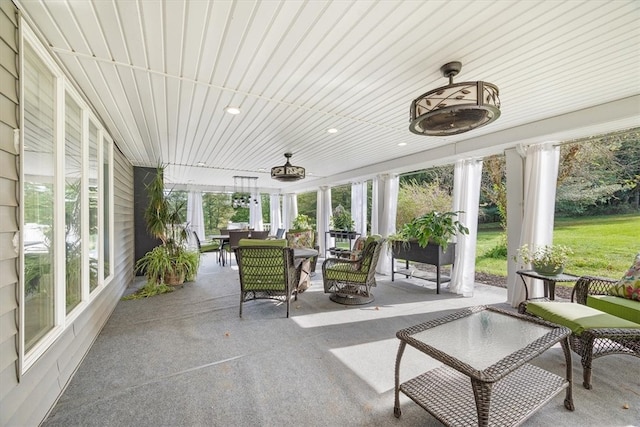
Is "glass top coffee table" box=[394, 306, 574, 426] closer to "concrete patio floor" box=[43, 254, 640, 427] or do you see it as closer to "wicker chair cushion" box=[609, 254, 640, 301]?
"concrete patio floor" box=[43, 254, 640, 427]

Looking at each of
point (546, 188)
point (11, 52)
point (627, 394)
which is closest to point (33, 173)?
point (11, 52)

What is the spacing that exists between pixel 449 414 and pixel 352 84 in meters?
2.48

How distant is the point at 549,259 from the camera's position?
A: 309 cm

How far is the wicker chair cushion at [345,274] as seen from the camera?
3.83 metres

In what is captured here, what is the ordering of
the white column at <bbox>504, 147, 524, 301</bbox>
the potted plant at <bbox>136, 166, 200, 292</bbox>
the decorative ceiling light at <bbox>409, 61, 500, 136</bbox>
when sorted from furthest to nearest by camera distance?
1. the potted plant at <bbox>136, 166, 200, 292</bbox>
2. the white column at <bbox>504, 147, 524, 301</bbox>
3. the decorative ceiling light at <bbox>409, 61, 500, 136</bbox>

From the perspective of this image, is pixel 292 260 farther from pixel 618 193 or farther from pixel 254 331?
pixel 618 193

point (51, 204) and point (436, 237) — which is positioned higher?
point (51, 204)

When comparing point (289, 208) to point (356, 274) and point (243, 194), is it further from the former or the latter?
point (356, 274)

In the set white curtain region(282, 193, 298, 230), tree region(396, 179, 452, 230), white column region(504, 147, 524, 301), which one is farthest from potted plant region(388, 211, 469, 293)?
white curtain region(282, 193, 298, 230)

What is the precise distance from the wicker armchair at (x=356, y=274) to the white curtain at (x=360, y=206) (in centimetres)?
284

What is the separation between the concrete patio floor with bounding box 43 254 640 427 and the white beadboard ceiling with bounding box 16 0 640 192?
7.86ft

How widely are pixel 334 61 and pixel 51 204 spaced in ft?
7.28

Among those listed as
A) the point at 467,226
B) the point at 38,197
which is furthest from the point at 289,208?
the point at 38,197

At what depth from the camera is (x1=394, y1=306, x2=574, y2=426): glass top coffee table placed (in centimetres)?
143
